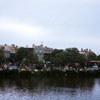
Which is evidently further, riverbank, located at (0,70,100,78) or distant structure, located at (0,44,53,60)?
distant structure, located at (0,44,53,60)

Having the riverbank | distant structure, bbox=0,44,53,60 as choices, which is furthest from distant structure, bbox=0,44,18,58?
the riverbank

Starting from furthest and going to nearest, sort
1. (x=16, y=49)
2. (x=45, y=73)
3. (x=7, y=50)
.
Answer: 1. (x=16, y=49)
2. (x=7, y=50)
3. (x=45, y=73)

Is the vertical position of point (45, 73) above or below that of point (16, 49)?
below

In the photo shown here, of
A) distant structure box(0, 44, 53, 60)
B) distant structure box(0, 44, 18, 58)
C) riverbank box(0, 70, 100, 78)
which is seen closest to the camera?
riverbank box(0, 70, 100, 78)

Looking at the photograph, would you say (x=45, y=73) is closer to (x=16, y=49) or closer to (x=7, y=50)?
(x=7, y=50)

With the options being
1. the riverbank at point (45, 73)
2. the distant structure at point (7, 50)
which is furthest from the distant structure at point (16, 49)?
the riverbank at point (45, 73)

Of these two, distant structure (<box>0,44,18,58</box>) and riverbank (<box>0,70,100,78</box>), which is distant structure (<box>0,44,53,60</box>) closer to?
distant structure (<box>0,44,18,58</box>)

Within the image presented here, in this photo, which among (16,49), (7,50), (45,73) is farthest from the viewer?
(16,49)

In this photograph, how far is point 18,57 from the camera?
116438mm

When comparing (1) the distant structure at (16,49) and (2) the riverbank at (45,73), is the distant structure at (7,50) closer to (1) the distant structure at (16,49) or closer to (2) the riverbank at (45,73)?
(1) the distant structure at (16,49)

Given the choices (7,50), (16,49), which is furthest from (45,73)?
(16,49)

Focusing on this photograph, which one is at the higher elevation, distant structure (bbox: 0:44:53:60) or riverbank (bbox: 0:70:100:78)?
distant structure (bbox: 0:44:53:60)

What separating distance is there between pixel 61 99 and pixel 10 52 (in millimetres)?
104607

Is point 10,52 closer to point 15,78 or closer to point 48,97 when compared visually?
point 15,78
